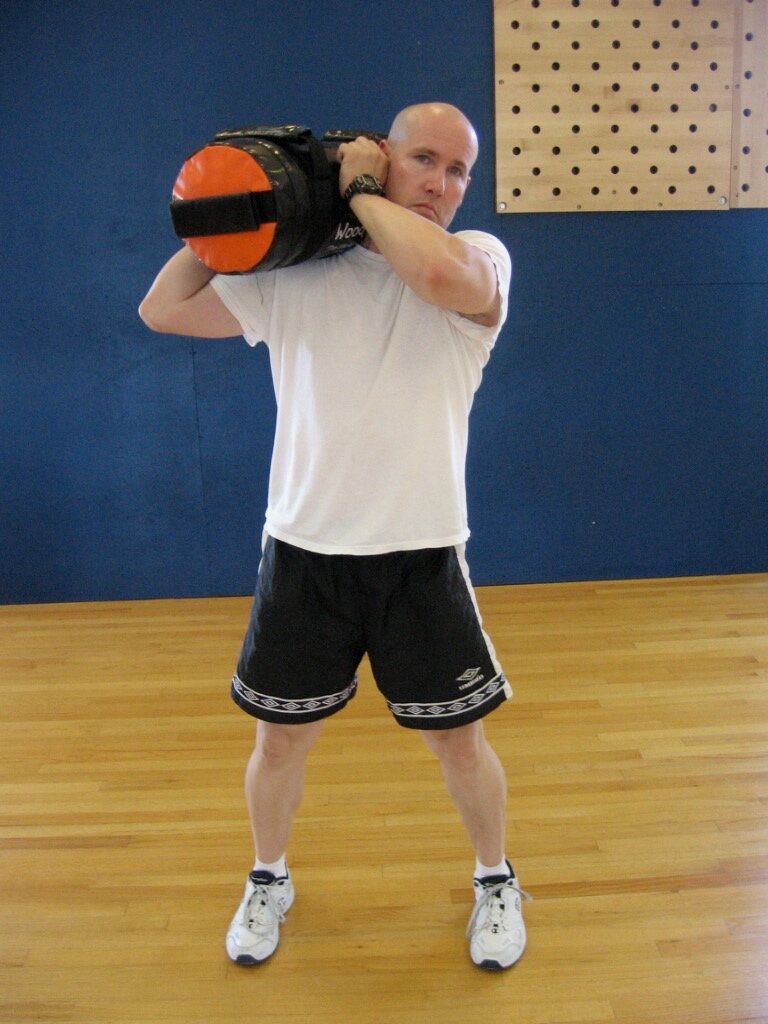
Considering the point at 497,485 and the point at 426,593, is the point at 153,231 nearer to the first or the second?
the point at 497,485

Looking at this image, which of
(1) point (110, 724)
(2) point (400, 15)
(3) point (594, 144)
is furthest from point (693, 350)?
(1) point (110, 724)

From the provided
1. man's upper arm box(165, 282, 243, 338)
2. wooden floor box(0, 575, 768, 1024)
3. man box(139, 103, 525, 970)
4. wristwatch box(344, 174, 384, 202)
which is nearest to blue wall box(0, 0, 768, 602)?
wooden floor box(0, 575, 768, 1024)

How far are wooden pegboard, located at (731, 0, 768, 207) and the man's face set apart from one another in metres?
2.22

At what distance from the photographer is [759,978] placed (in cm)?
137

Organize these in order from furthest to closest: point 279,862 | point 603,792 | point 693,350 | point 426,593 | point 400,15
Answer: point 693,350
point 400,15
point 603,792
point 279,862
point 426,593

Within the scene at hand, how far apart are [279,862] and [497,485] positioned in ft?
6.30

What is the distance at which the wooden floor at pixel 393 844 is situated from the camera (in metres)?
1.37

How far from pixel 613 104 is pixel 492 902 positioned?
8.84 feet

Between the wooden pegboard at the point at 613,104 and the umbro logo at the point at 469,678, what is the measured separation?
2163 millimetres

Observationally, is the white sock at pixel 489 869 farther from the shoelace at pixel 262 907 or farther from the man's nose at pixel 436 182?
the man's nose at pixel 436 182

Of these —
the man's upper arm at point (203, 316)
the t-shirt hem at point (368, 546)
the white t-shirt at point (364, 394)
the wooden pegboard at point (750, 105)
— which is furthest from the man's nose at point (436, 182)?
the wooden pegboard at point (750, 105)

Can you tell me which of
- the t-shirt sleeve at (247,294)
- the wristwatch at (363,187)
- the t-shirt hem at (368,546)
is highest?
the wristwatch at (363,187)

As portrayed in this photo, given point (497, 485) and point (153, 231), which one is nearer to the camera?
point (153, 231)

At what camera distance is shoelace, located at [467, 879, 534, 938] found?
1455 millimetres
